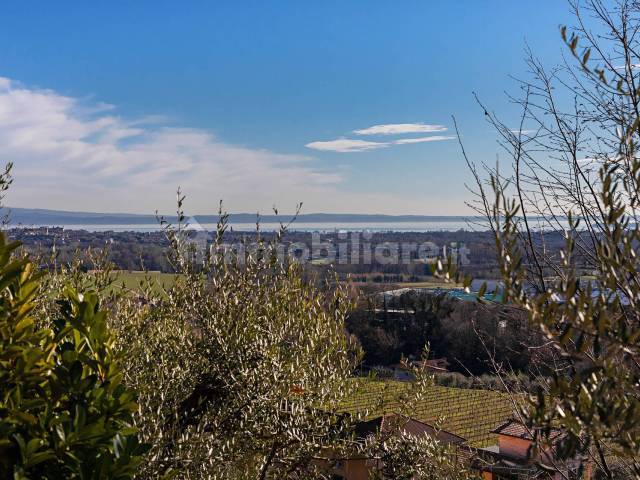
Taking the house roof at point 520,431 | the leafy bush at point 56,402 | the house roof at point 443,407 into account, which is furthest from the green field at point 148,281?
the house roof at point 520,431

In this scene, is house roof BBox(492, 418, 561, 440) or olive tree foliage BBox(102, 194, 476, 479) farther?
olive tree foliage BBox(102, 194, 476, 479)

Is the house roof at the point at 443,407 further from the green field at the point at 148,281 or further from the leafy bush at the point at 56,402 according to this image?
the leafy bush at the point at 56,402

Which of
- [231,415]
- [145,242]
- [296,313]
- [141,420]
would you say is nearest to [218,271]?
[296,313]

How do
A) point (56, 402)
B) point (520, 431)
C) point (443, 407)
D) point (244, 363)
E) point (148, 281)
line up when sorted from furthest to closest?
point (443, 407) → point (520, 431) → point (148, 281) → point (244, 363) → point (56, 402)

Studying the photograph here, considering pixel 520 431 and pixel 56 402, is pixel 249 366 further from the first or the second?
pixel 520 431

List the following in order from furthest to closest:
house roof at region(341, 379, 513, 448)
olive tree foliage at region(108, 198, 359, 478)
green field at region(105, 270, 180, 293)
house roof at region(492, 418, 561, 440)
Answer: green field at region(105, 270, 180, 293) → house roof at region(341, 379, 513, 448) → olive tree foliage at region(108, 198, 359, 478) → house roof at region(492, 418, 561, 440)

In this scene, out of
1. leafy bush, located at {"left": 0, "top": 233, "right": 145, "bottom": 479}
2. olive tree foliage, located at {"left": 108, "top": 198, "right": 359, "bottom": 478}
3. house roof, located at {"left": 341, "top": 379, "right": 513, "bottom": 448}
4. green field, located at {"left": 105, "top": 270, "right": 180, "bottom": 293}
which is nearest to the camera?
leafy bush, located at {"left": 0, "top": 233, "right": 145, "bottom": 479}

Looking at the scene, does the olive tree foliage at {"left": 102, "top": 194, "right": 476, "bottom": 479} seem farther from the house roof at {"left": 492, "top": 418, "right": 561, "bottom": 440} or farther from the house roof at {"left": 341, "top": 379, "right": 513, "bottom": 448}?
the house roof at {"left": 492, "top": 418, "right": 561, "bottom": 440}

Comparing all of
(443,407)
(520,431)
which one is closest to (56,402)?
(520,431)

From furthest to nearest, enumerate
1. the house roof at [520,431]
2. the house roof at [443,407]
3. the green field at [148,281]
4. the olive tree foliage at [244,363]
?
1. the green field at [148,281]
2. the house roof at [443,407]
3. the olive tree foliage at [244,363]
4. the house roof at [520,431]

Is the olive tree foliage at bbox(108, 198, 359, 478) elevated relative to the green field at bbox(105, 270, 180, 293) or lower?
lower

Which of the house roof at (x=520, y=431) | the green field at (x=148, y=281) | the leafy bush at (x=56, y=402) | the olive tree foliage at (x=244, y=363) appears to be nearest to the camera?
the leafy bush at (x=56, y=402)

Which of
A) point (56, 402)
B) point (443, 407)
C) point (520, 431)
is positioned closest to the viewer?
point (56, 402)

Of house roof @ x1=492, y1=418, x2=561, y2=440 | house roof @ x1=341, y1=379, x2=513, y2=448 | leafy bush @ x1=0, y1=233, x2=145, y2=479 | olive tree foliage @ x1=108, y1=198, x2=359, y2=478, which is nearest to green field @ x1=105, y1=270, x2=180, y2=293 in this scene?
olive tree foliage @ x1=108, y1=198, x2=359, y2=478
